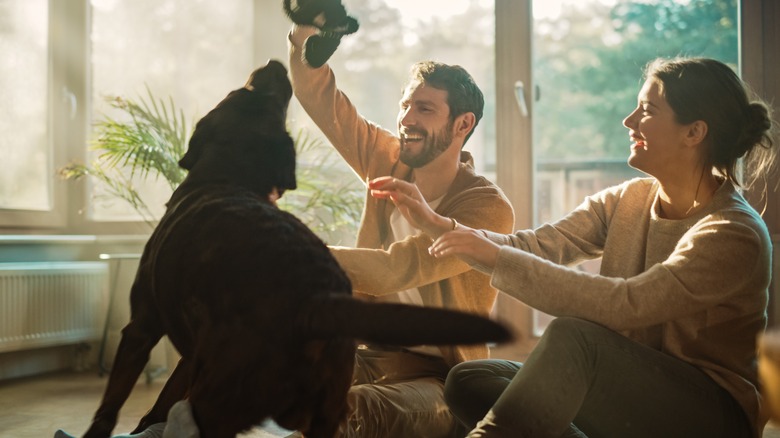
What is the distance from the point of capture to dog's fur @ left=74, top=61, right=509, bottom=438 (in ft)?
3.28

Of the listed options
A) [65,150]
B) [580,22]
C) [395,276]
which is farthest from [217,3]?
[395,276]

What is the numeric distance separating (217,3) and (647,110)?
9.97ft

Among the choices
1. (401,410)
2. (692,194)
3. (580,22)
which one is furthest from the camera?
(580,22)

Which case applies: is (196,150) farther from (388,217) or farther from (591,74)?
(591,74)

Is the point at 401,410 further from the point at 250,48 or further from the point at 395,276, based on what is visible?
the point at 250,48

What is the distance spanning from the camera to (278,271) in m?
1.05

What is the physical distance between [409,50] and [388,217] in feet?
6.47

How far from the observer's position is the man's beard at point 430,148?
2.00 meters

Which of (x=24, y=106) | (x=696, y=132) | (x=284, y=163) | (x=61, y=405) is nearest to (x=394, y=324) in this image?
(x=284, y=163)

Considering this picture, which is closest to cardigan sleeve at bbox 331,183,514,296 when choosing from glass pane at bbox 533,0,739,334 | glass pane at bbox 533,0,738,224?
glass pane at bbox 533,0,739,334

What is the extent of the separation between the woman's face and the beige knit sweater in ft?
0.37

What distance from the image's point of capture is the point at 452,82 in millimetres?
2023

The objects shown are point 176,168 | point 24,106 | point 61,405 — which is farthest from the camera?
point 24,106

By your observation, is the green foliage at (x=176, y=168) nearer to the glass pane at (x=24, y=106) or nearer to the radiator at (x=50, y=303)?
the glass pane at (x=24, y=106)
